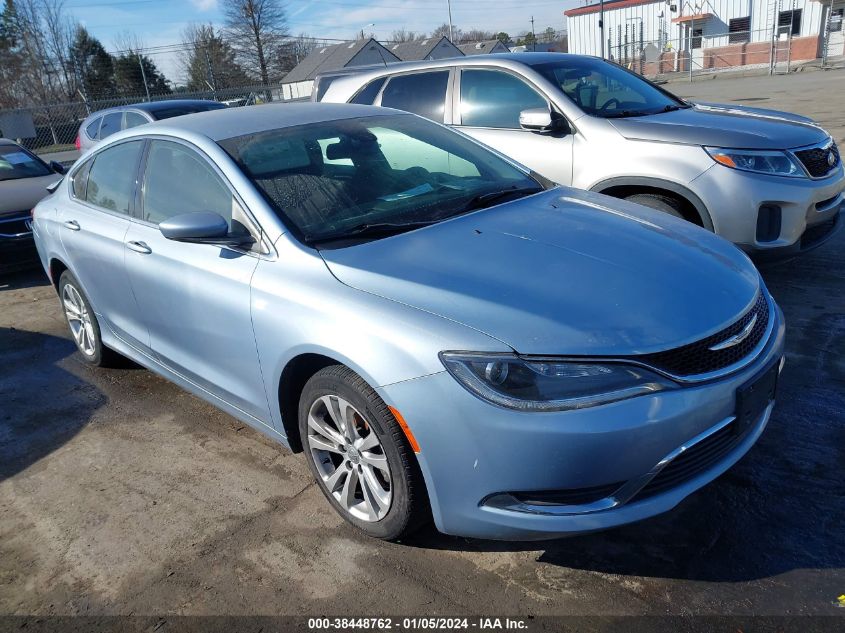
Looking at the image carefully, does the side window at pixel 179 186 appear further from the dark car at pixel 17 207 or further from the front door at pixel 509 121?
the dark car at pixel 17 207

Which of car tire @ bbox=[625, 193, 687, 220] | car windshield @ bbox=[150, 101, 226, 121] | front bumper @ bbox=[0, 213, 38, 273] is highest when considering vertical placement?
car windshield @ bbox=[150, 101, 226, 121]

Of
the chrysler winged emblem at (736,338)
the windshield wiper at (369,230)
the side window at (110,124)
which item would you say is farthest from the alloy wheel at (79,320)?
the side window at (110,124)

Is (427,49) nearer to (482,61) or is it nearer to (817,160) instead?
(482,61)

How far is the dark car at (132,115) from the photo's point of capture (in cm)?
1004

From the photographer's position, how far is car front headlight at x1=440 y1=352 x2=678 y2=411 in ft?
7.45

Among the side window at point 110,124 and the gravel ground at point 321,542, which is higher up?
the side window at point 110,124

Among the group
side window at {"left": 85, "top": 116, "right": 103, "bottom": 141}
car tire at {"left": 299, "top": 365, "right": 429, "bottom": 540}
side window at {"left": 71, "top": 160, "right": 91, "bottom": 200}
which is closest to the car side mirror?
car tire at {"left": 299, "top": 365, "right": 429, "bottom": 540}

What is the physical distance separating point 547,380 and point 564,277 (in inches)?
20.0

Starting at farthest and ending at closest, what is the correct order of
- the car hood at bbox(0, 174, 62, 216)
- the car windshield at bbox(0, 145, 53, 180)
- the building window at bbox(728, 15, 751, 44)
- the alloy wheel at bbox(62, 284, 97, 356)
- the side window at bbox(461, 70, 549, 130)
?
the building window at bbox(728, 15, 751, 44) → the car windshield at bbox(0, 145, 53, 180) → the car hood at bbox(0, 174, 62, 216) → the side window at bbox(461, 70, 549, 130) → the alloy wheel at bbox(62, 284, 97, 356)

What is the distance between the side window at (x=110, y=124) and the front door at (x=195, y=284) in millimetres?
7695

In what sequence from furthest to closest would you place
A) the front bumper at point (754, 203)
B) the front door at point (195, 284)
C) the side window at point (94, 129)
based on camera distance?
the side window at point (94, 129)
the front bumper at point (754, 203)
the front door at point (195, 284)

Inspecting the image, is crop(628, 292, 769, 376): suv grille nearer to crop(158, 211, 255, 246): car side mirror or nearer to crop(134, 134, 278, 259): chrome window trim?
crop(134, 134, 278, 259): chrome window trim

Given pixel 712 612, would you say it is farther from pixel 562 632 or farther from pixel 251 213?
pixel 251 213

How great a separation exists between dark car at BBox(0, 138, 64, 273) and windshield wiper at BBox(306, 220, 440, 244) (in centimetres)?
586
